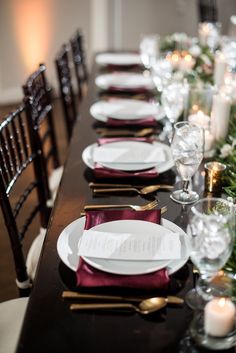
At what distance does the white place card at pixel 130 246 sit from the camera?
1.06 m

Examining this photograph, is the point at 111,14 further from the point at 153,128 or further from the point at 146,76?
the point at 153,128

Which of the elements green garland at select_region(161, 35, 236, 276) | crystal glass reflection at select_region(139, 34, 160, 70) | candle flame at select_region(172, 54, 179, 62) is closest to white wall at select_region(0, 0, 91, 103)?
crystal glass reflection at select_region(139, 34, 160, 70)

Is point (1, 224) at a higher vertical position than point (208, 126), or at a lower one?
lower

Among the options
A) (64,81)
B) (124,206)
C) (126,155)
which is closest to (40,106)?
(64,81)

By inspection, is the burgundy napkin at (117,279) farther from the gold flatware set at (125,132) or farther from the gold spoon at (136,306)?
the gold flatware set at (125,132)

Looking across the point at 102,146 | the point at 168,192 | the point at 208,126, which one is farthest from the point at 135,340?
the point at 208,126

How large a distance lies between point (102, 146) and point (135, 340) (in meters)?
0.89

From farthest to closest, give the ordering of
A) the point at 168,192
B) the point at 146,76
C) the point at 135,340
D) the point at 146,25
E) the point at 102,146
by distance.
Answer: the point at 146,25 → the point at 146,76 → the point at 102,146 → the point at 168,192 → the point at 135,340

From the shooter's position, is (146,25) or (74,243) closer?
(74,243)

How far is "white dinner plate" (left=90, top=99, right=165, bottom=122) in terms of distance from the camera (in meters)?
1.98

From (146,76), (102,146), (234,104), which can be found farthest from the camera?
(146,76)

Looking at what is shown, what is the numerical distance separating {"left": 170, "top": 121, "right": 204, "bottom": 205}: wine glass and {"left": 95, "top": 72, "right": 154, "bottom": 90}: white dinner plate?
105 cm

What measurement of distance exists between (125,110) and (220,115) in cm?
52

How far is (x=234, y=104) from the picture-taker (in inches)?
74.6
